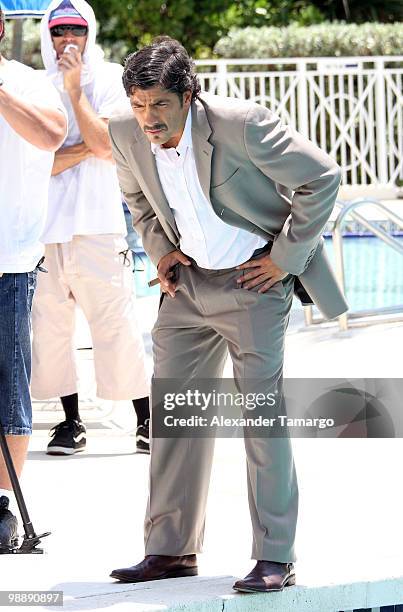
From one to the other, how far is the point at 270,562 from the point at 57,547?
2.81 ft

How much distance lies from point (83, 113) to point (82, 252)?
0.57 meters

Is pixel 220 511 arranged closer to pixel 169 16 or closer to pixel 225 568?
pixel 225 568

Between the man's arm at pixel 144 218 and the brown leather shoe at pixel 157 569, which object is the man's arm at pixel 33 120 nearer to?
the man's arm at pixel 144 218

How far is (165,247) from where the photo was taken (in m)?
4.02

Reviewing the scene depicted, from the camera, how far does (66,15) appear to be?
553 cm

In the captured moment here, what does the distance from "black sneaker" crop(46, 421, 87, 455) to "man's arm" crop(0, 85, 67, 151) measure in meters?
1.76

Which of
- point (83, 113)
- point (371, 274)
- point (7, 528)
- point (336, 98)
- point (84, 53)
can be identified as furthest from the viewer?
point (336, 98)

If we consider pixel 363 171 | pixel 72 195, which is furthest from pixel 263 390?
pixel 363 171

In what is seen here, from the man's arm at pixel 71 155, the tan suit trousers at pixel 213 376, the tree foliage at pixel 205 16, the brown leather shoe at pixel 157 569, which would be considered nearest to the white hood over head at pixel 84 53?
the man's arm at pixel 71 155

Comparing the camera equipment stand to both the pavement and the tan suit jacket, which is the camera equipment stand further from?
the tan suit jacket

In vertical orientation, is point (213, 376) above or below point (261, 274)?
below

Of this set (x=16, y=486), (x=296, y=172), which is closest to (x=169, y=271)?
(x=296, y=172)

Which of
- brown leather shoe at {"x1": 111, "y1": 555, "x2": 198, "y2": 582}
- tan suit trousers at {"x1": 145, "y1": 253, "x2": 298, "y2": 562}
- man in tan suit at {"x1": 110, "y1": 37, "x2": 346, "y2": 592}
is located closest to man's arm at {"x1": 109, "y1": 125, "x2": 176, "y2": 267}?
man in tan suit at {"x1": 110, "y1": 37, "x2": 346, "y2": 592}

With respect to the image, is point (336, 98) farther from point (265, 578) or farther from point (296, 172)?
point (265, 578)
